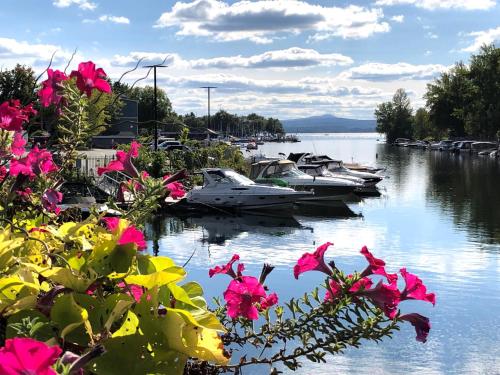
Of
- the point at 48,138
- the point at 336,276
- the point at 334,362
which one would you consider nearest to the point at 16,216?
the point at 48,138

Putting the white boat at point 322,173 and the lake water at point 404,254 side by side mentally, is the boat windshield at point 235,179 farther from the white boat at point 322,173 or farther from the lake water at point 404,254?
the white boat at point 322,173

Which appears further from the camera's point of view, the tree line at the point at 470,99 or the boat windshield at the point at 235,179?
the tree line at the point at 470,99

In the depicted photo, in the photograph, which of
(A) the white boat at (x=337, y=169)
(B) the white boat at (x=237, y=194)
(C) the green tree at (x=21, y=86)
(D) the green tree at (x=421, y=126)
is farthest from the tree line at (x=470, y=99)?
(C) the green tree at (x=21, y=86)

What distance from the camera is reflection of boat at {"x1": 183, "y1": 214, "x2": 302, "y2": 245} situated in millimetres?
21547

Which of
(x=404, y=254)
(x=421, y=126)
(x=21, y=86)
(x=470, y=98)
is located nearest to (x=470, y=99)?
(x=470, y=98)

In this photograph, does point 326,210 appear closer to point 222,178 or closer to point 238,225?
point 222,178

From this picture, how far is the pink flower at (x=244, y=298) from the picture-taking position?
208 centimetres

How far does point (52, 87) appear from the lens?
2.30m

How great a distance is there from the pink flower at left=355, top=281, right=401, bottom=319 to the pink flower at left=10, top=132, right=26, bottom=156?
53.4 inches

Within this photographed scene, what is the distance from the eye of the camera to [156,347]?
4.40 feet

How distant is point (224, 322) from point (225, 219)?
894 inches

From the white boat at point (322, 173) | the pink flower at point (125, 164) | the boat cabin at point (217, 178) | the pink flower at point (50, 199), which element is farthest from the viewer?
the white boat at point (322, 173)

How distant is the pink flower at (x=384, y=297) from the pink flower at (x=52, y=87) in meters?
1.33

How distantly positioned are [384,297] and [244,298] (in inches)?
19.4
